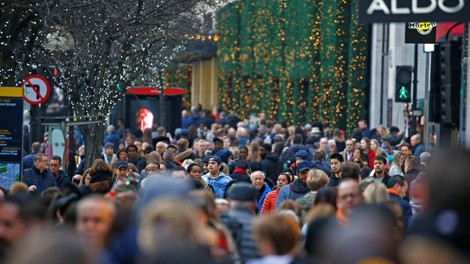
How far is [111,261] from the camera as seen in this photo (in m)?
9.34

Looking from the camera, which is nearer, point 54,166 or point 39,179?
point 39,179

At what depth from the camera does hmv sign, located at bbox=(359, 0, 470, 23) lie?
532 inches

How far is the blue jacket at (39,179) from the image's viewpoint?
1977cm

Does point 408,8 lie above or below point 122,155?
above

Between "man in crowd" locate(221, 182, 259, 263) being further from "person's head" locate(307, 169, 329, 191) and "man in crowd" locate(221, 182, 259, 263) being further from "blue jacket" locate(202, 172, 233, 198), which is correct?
"blue jacket" locate(202, 172, 233, 198)

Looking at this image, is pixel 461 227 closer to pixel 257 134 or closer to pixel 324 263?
pixel 324 263

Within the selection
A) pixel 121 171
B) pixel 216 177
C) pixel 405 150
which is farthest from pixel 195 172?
pixel 405 150

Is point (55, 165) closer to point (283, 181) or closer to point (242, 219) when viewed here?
point (283, 181)

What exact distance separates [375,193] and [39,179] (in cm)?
791

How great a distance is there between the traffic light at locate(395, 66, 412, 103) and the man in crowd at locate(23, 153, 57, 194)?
12677mm

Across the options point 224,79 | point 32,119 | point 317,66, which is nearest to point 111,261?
point 32,119

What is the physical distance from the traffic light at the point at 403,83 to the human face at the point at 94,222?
851 inches

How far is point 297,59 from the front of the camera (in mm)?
52875

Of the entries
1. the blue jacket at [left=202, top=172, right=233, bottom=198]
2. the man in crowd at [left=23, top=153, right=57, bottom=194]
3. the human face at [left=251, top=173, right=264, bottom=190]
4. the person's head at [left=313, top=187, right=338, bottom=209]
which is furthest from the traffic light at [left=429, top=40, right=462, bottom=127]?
the man in crowd at [left=23, top=153, right=57, bottom=194]
